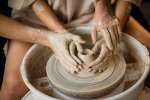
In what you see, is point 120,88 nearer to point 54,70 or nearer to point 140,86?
point 140,86

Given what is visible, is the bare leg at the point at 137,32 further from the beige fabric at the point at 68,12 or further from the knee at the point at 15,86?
the knee at the point at 15,86

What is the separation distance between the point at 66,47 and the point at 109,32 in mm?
207

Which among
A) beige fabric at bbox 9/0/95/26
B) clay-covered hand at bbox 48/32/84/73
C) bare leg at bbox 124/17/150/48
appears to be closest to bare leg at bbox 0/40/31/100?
beige fabric at bbox 9/0/95/26

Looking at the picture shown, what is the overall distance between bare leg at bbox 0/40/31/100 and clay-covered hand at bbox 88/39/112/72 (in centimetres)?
46

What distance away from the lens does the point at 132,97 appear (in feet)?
4.29

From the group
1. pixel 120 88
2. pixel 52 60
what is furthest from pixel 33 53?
pixel 120 88

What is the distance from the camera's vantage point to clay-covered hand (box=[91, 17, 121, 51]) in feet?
4.60

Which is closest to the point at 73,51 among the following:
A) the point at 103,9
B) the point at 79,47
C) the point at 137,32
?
the point at 79,47

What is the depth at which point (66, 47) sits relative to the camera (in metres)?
1.38

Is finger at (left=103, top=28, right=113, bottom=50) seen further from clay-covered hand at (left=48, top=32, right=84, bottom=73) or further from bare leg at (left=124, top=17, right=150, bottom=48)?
bare leg at (left=124, top=17, right=150, bottom=48)

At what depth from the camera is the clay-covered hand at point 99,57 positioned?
4.34 ft

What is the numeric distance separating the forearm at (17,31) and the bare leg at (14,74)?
0.08m

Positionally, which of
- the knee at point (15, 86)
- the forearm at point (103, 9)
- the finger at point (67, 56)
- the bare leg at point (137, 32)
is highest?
the forearm at point (103, 9)

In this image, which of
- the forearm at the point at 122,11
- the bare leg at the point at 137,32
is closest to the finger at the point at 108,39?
the forearm at the point at 122,11
